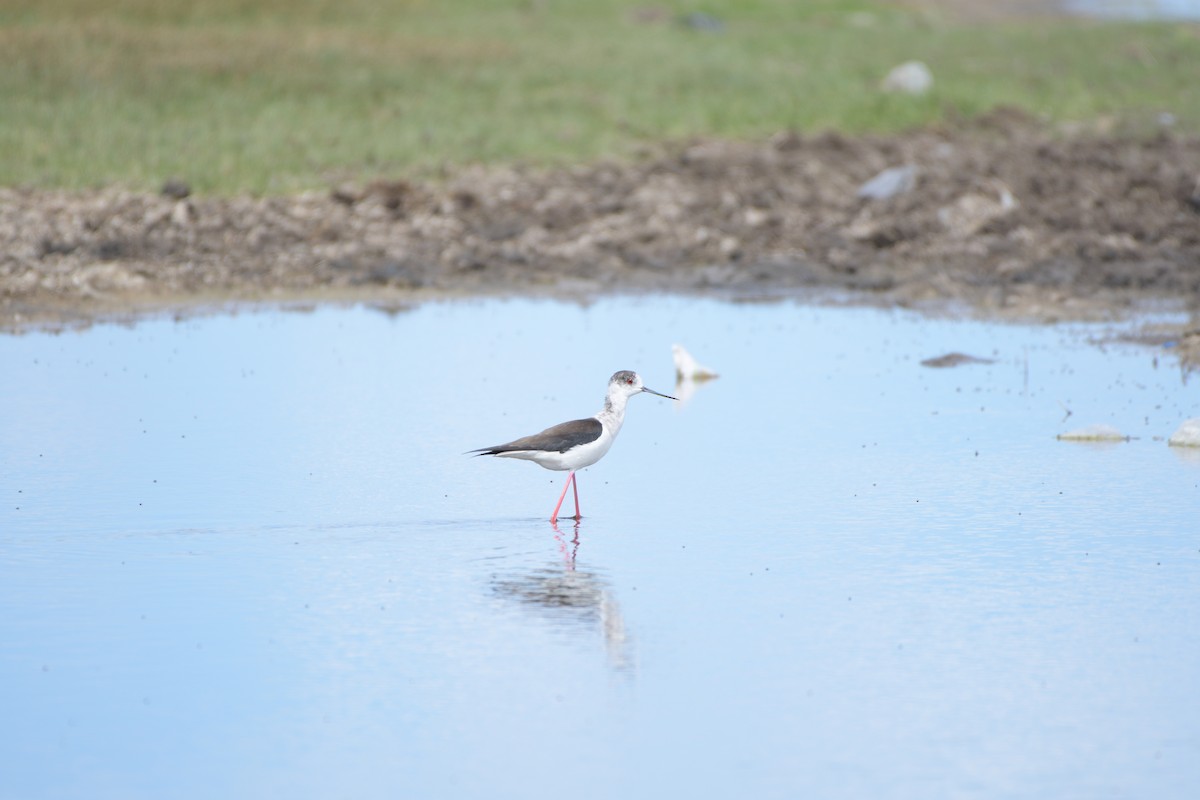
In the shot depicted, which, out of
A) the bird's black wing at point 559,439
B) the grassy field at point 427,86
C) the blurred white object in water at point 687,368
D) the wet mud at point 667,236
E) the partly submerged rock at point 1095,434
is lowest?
the partly submerged rock at point 1095,434

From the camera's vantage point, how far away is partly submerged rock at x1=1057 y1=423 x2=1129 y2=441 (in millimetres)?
13711

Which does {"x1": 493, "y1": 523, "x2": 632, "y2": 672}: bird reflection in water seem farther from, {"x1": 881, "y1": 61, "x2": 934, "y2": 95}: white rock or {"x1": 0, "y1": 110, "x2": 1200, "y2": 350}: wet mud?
{"x1": 881, "y1": 61, "x2": 934, "y2": 95}: white rock

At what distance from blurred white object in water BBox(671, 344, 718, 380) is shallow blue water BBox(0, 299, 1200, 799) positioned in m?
0.25

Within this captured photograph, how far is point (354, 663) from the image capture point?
27.6 feet

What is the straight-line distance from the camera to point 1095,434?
13711 mm

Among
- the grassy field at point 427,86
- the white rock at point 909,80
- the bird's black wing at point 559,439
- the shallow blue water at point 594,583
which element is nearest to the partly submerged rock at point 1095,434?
the shallow blue water at point 594,583

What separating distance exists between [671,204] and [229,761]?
59.3ft

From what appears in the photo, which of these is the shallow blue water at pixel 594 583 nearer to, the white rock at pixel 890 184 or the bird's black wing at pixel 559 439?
the bird's black wing at pixel 559 439

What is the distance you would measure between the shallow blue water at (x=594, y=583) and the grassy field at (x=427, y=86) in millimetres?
9082

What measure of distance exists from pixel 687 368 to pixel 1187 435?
5169mm

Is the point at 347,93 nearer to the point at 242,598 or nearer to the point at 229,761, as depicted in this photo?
the point at 242,598

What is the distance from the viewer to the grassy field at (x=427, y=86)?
25500mm

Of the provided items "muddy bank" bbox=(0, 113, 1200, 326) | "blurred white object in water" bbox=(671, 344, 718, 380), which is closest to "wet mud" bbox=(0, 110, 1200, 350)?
"muddy bank" bbox=(0, 113, 1200, 326)

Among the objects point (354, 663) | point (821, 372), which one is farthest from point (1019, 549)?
point (821, 372)
